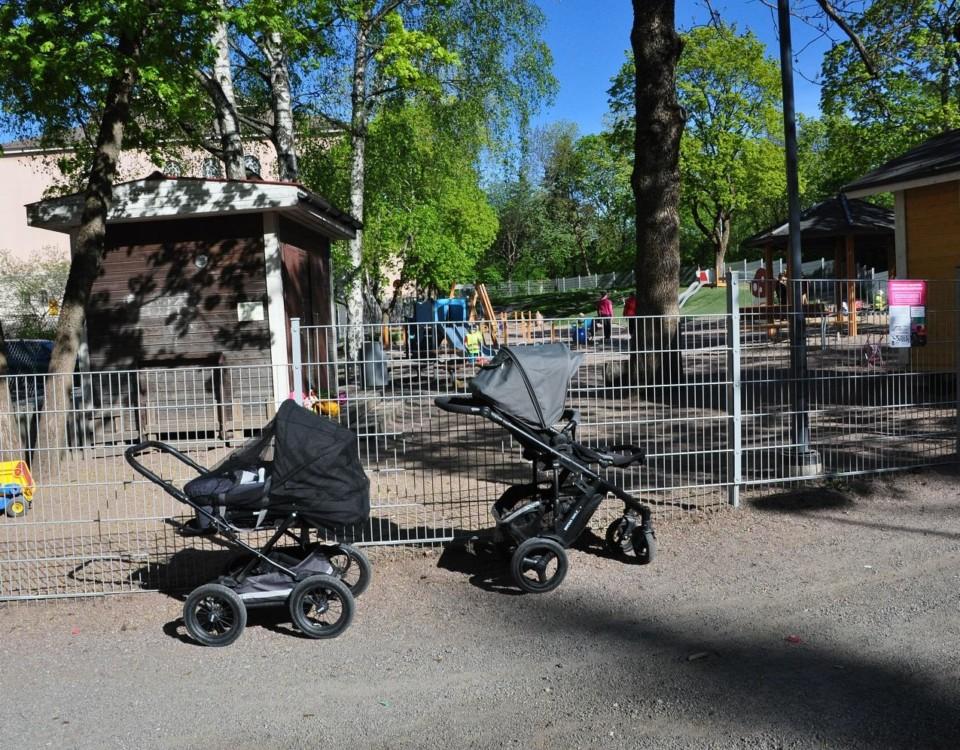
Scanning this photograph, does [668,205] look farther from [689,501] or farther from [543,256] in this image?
[543,256]

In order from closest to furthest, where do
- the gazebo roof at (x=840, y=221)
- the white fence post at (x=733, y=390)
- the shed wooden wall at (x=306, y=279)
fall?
the white fence post at (x=733, y=390) → the shed wooden wall at (x=306, y=279) → the gazebo roof at (x=840, y=221)

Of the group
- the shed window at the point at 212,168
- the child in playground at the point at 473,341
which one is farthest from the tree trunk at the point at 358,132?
the child in playground at the point at 473,341

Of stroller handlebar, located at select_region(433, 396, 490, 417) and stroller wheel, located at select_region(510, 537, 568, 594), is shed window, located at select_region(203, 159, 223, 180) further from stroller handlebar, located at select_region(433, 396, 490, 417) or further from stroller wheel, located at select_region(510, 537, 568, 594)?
stroller wheel, located at select_region(510, 537, 568, 594)

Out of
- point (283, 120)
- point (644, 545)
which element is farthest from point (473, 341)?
point (283, 120)

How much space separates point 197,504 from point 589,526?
3.38m

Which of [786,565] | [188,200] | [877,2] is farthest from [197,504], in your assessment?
→ [877,2]

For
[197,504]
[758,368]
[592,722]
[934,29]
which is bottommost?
[592,722]

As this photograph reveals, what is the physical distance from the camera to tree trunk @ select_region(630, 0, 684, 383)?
39.4 ft

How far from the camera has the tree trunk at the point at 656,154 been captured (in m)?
12.0

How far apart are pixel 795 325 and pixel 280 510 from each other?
5.06 m

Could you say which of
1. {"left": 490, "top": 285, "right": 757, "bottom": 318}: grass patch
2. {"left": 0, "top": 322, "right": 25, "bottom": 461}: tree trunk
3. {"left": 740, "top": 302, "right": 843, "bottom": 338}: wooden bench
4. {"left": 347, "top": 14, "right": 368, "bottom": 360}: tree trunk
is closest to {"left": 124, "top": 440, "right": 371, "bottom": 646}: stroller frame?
{"left": 0, "top": 322, "right": 25, "bottom": 461}: tree trunk

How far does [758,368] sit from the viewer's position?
796 cm

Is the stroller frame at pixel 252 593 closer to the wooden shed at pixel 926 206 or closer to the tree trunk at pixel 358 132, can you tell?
the wooden shed at pixel 926 206

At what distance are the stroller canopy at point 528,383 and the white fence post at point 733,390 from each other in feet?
6.14
